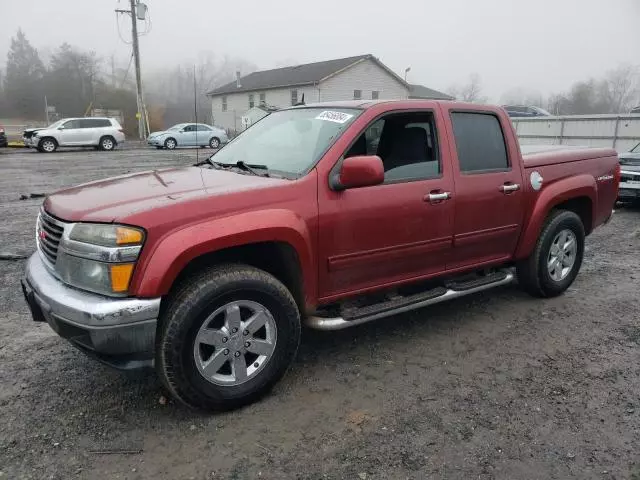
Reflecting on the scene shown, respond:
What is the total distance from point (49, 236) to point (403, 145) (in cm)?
245

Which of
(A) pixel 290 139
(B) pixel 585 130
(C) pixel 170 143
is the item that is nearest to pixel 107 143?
(C) pixel 170 143

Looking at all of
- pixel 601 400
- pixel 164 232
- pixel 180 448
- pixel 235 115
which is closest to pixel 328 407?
pixel 180 448

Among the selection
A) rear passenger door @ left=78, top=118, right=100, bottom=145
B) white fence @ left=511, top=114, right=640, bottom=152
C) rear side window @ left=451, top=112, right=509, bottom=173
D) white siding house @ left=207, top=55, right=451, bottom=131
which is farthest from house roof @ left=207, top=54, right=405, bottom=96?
rear side window @ left=451, top=112, right=509, bottom=173

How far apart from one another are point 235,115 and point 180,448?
4264 centimetres

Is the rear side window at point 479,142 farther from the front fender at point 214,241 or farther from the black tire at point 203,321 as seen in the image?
the black tire at point 203,321

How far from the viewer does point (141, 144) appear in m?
31.3

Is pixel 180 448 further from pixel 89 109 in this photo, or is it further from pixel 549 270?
pixel 89 109

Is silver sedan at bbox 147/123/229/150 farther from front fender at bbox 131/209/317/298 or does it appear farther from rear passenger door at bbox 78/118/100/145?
front fender at bbox 131/209/317/298

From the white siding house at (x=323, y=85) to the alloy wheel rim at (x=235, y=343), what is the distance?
32.6m

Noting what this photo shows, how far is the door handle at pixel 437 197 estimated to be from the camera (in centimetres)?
370

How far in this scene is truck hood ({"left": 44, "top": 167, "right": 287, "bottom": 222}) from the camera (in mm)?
2803

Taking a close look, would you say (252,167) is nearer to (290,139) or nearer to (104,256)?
(290,139)

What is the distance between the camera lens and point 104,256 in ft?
8.64

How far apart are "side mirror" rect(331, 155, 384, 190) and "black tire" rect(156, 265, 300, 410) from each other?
2.56ft
